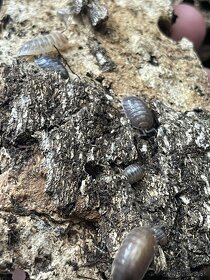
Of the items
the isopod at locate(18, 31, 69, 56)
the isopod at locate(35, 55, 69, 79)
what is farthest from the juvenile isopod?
the isopod at locate(18, 31, 69, 56)

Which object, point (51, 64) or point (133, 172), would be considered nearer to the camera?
point (133, 172)

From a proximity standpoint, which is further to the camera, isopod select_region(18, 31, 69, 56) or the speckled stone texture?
isopod select_region(18, 31, 69, 56)

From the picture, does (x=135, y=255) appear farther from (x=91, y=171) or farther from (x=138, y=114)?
(x=138, y=114)

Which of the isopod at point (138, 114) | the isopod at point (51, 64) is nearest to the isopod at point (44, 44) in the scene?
the isopod at point (51, 64)

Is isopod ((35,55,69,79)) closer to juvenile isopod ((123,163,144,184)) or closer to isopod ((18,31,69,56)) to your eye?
isopod ((18,31,69,56))

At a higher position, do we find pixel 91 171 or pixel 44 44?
pixel 44 44

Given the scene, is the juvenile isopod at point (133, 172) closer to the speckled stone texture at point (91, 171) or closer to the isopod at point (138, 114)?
the speckled stone texture at point (91, 171)

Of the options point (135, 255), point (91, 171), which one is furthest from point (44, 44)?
point (135, 255)
